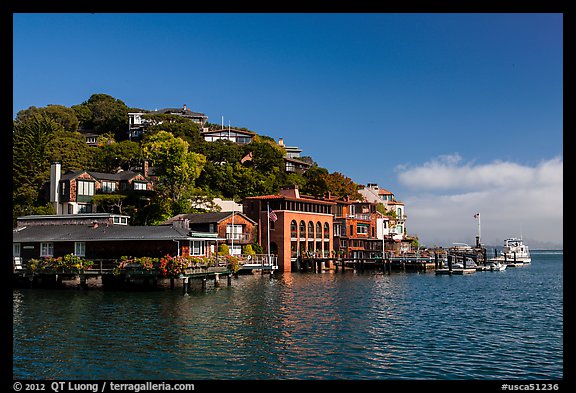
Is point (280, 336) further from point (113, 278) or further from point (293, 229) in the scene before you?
point (293, 229)

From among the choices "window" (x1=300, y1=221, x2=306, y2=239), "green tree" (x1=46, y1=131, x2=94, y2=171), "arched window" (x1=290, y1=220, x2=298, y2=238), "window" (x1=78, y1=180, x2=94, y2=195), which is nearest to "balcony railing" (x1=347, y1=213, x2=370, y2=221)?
"window" (x1=300, y1=221, x2=306, y2=239)

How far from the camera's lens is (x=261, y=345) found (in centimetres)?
2875

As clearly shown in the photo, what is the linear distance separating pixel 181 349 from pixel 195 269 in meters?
26.2

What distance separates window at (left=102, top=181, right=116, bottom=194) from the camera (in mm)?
93562

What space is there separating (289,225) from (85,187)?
33.8 meters

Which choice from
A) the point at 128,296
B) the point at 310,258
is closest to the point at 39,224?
the point at 128,296

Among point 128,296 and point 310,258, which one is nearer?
point 128,296

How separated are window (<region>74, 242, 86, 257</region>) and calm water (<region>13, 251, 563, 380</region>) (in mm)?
5467

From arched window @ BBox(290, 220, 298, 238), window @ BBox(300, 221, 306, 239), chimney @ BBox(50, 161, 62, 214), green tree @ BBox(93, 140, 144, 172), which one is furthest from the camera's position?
green tree @ BBox(93, 140, 144, 172)

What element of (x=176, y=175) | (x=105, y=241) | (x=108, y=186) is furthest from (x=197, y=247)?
(x=108, y=186)

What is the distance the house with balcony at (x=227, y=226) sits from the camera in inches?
3138

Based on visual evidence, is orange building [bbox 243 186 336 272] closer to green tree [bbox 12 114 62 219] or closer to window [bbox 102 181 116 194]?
window [bbox 102 181 116 194]

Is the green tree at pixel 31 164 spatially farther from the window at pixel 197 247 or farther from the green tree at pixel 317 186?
the green tree at pixel 317 186
